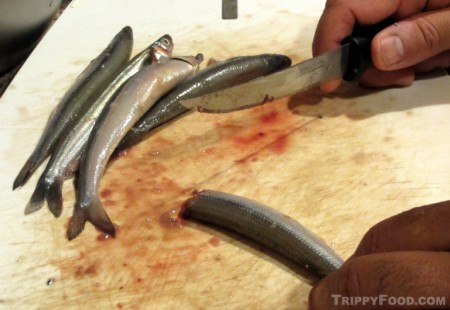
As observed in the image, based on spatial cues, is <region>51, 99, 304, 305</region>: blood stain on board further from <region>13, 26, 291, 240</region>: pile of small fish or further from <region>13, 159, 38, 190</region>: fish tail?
<region>13, 159, 38, 190</region>: fish tail

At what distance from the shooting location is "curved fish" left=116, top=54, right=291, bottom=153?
1880 mm

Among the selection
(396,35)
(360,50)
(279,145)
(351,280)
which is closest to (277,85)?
(279,145)

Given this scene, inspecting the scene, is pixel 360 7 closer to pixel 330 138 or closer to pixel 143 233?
pixel 330 138

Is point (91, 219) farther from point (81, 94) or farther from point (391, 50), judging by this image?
point (391, 50)

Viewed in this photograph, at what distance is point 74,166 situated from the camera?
69.7 inches

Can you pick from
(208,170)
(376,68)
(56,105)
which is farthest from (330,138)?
(56,105)

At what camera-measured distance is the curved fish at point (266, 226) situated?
1443 millimetres

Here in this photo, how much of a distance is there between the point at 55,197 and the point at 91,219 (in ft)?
0.51

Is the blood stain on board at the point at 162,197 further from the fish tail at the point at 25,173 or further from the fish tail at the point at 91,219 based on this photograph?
the fish tail at the point at 25,173

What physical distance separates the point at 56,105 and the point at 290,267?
1.10 metres

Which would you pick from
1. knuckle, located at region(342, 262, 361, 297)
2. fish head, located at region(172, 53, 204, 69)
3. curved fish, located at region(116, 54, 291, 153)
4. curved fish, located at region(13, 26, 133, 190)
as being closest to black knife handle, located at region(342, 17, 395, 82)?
curved fish, located at region(116, 54, 291, 153)

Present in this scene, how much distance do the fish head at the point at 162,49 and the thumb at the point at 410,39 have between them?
0.78 m

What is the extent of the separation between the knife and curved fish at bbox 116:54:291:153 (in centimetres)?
19

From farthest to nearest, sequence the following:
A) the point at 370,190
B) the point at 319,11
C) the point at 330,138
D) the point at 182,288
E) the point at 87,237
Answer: the point at 319,11, the point at 330,138, the point at 370,190, the point at 87,237, the point at 182,288
